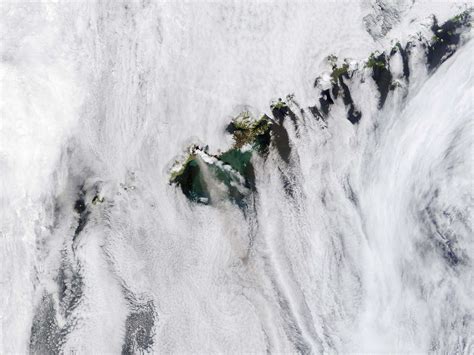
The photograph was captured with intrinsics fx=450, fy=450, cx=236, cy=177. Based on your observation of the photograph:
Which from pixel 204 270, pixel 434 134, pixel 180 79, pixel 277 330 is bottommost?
pixel 277 330

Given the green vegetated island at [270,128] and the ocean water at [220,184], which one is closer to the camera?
the ocean water at [220,184]

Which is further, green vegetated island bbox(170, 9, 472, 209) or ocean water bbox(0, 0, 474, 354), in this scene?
green vegetated island bbox(170, 9, 472, 209)

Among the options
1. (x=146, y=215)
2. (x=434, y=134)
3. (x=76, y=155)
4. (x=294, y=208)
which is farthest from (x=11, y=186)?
(x=434, y=134)

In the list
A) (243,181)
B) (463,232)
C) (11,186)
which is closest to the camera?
(463,232)

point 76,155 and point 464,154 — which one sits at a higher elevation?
point 76,155

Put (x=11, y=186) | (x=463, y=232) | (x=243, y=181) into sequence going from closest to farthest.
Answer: (x=463, y=232) → (x=11, y=186) → (x=243, y=181)

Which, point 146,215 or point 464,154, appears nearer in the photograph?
point 464,154

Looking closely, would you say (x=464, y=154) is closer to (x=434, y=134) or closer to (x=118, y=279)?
(x=434, y=134)

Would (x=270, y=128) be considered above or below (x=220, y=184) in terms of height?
above
